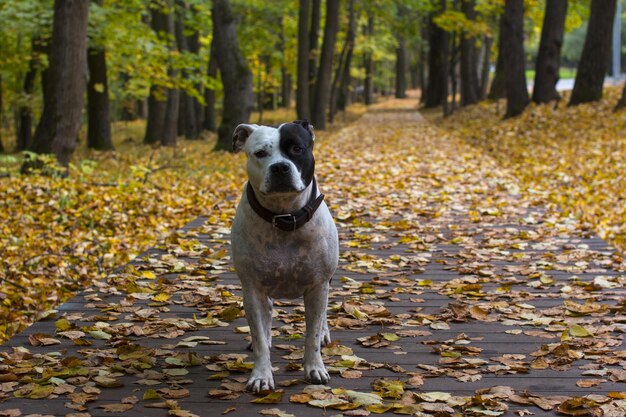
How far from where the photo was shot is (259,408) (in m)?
4.33

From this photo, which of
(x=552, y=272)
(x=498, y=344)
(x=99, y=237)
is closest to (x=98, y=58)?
(x=99, y=237)

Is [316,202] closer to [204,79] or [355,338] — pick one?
[355,338]

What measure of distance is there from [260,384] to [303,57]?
22319 millimetres

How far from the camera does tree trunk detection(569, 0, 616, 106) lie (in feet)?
69.1

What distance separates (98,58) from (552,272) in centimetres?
1814

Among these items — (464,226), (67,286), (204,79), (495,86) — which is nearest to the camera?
(67,286)

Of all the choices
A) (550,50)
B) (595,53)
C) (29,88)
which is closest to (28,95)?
(29,88)

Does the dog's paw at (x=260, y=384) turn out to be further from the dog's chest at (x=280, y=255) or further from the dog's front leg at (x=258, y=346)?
the dog's chest at (x=280, y=255)

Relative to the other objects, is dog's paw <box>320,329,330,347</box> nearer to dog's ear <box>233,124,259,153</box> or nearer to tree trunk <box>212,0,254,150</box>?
dog's ear <box>233,124,259,153</box>

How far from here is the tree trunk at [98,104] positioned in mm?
22812

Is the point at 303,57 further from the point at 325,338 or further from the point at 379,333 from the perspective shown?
the point at 325,338

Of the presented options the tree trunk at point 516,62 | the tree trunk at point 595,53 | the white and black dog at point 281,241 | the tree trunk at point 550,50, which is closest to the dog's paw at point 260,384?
the white and black dog at point 281,241

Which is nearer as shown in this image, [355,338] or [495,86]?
[355,338]

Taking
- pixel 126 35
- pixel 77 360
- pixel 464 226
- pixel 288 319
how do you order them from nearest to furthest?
pixel 77 360 < pixel 288 319 < pixel 464 226 < pixel 126 35
